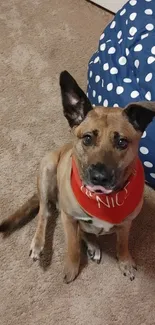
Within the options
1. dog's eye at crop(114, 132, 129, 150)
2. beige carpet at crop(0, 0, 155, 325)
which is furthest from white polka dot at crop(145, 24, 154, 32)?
dog's eye at crop(114, 132, 129, 150)

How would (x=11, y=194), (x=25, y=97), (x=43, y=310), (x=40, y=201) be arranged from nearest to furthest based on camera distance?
(x=43, y=310) < (x=40, y=201) < (x=11, y=194) < (x=25, y=97)

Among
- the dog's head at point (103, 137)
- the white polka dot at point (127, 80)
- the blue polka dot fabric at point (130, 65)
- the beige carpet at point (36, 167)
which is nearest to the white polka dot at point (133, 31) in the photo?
the blue polka dot fabric at point (130, 65)

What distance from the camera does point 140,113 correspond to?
60.7 inches


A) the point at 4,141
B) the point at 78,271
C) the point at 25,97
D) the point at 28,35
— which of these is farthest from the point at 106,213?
the point at 28,35

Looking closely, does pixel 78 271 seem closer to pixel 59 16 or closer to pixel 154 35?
pixel 154 35

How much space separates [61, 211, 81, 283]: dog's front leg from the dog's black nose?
0.31 meters

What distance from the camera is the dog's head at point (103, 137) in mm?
1523

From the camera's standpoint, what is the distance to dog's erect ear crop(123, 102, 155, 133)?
4.86ft

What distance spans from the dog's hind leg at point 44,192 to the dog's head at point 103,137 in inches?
13.5

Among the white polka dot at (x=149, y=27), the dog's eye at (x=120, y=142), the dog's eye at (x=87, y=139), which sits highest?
the white polka dot at (x=149, y=27)

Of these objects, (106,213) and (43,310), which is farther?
(43,310)

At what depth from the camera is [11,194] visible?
2.11 meters

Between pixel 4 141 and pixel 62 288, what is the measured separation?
720 millimetres

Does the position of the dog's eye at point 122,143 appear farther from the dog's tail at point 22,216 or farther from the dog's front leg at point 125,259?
the dog's tail at point 22,216
